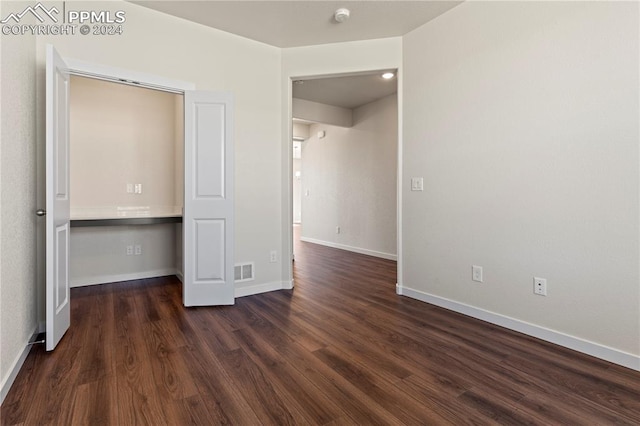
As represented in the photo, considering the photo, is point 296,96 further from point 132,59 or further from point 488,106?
point 488,106

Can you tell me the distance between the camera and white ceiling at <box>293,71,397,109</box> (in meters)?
4.49

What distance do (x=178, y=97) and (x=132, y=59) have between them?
4.98 feet

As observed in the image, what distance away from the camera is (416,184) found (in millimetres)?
3172

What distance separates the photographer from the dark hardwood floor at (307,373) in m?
1.48

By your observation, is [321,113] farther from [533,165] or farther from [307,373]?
[307,373]

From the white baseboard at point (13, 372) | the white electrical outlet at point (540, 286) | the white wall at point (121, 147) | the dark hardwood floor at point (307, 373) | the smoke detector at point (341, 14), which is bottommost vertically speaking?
the dark hardwood floor at point (307, 373)

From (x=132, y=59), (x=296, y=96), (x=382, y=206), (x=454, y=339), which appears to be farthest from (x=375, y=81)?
(x=454, y=339)

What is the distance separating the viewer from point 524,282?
2363mm

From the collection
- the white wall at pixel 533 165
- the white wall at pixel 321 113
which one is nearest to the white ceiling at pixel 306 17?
the white wall at pixel 533 165

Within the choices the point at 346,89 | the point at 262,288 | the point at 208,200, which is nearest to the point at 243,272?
the point at 262,288

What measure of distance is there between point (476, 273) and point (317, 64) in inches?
103

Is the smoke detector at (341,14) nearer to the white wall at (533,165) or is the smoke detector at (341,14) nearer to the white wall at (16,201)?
the white wall at (533,165)

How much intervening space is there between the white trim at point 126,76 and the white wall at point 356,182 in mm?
3310

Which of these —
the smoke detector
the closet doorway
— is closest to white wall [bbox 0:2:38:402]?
the closet doorway
